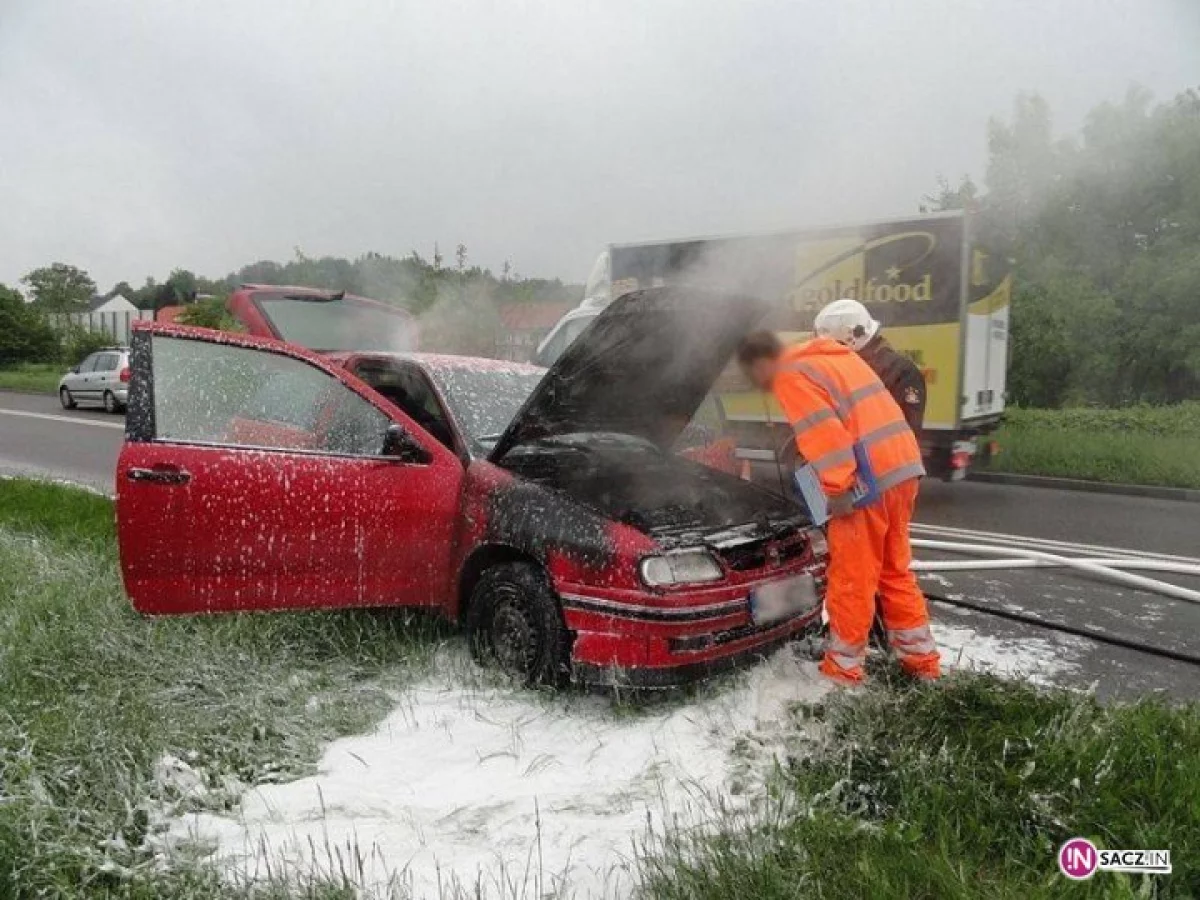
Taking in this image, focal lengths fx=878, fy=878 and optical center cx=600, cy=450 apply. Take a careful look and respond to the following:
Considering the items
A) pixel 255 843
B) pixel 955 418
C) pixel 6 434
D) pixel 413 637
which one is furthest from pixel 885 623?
pixel 6 434

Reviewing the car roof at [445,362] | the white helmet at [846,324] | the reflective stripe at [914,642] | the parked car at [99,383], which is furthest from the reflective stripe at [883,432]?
the parked car at [99,383]

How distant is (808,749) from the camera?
2863mm

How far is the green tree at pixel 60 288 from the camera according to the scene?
48.9 metres

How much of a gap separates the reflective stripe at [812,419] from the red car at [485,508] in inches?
16.4

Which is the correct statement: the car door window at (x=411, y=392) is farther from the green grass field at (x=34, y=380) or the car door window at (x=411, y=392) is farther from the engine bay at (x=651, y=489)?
the green grass field at (x=34, y=380)

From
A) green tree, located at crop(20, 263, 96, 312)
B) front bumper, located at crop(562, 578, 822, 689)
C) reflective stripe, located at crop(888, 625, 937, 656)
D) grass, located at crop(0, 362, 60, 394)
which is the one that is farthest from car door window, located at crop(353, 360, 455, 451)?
green tree, located at crop(20, 263, 96, 312)

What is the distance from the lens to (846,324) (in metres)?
3.79

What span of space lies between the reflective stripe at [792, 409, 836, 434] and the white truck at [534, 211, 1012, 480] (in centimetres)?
480

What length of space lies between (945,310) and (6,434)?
14.3 metres

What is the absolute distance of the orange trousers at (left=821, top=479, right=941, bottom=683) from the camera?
3.46 meters

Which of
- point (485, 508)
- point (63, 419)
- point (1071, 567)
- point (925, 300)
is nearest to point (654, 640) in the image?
point (485, 508)

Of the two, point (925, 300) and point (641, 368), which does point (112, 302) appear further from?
point (641, 368)

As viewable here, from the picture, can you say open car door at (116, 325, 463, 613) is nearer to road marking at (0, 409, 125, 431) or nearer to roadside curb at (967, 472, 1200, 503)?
roadside curb at (967, 472, 1200, 503)

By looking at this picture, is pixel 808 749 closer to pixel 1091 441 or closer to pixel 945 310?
pixel 945 310
